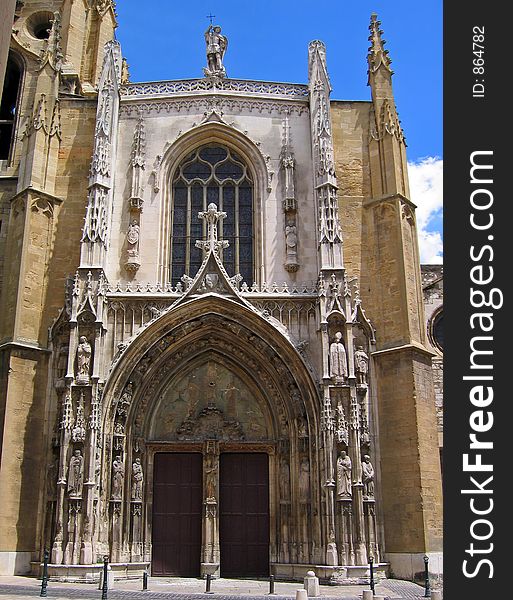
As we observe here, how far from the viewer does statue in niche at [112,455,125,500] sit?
17.2 meters

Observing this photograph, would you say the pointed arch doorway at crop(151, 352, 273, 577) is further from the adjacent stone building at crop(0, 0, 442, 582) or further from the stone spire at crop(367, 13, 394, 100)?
the stone spire at crop(367, 13, 394, 100)

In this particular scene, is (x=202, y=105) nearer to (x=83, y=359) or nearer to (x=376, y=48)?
(x=376, y=48)

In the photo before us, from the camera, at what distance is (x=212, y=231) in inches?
750

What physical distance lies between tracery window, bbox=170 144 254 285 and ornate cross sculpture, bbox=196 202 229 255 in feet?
2.33

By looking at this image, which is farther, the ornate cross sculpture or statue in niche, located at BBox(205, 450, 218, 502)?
the ornate cross sculpture

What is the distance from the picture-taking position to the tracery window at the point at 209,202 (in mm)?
20062

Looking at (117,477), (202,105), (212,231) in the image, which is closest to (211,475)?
(117,477)

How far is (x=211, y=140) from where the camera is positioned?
2123 centimetres

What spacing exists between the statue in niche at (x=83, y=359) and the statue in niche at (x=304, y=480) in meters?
5.47

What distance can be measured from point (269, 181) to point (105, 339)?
20.7ft

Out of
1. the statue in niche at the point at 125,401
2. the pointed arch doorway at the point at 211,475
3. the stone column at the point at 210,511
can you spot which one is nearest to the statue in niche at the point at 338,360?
the pointed arch doorway at the point at 211,475

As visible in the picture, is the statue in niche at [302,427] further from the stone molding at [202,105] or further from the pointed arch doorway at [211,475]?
the stone molding at [202,105]

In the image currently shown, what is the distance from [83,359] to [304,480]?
5.97 metres

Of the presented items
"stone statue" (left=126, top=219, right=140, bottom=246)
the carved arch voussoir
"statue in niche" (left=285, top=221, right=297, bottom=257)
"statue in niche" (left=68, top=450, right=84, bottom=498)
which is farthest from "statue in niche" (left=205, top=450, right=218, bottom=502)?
"stone statue" (left=126, top=219, right=140, bottom=246)
